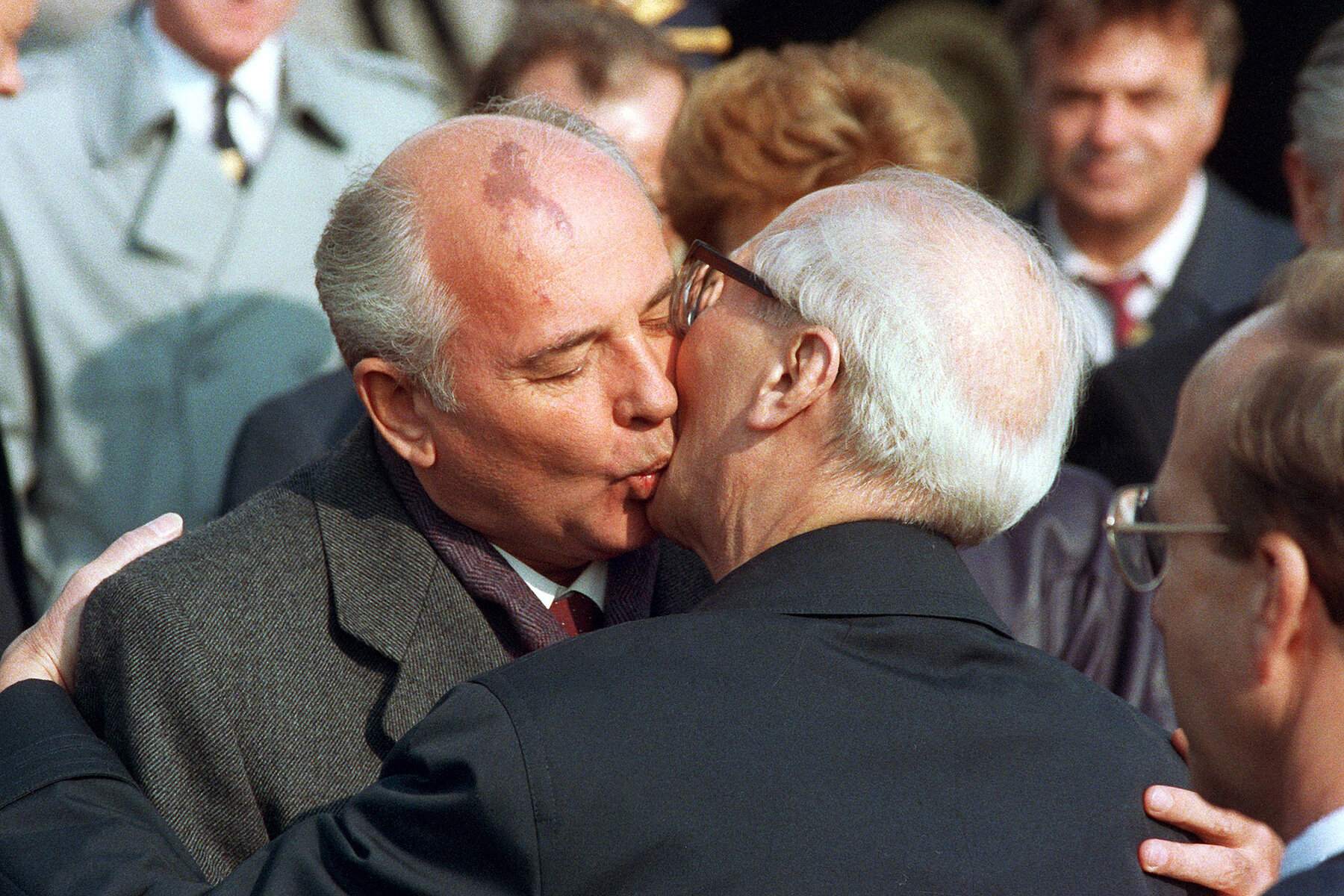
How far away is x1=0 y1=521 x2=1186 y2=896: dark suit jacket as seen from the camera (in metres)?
1.67

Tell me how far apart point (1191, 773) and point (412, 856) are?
0.99 metres

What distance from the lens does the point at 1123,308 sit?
4637 millimetres

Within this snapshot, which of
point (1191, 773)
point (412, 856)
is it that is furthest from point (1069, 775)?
point (412, 856)

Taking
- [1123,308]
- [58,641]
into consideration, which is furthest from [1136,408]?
[58,641]

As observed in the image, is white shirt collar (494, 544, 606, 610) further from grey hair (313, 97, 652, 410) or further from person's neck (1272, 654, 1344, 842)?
person's neck (1272, 654, 1344, 842)

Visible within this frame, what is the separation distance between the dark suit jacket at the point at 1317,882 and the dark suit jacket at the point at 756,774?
296 mm

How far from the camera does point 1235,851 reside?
1.96 meters

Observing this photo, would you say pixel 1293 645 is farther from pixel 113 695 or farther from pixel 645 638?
pixel 113 695

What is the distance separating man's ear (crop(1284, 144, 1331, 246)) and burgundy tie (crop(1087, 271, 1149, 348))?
70cm

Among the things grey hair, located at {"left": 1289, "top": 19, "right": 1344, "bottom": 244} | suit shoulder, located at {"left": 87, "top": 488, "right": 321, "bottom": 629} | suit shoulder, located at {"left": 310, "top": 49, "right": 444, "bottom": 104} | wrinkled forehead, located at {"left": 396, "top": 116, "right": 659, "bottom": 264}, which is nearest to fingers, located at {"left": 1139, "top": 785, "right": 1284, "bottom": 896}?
wrinkled forehead, located at {"left": 396, "top": 116, "right": 659, "bottom": 264}

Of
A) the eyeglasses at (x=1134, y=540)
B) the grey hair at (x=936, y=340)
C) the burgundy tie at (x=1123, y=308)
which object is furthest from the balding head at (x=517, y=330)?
the burgundy tie at (x=1123, y=308)

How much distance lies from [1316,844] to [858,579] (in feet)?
1.90

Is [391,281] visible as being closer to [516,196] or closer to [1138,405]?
[516,196]

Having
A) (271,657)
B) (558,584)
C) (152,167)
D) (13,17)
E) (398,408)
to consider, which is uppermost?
(13,17)
